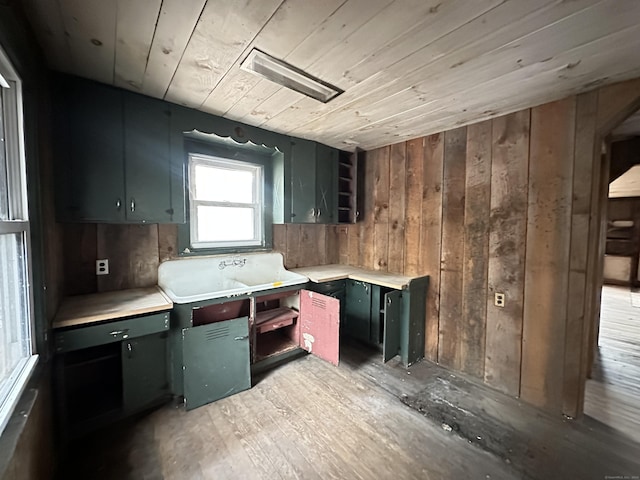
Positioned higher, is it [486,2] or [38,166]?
[486,2]

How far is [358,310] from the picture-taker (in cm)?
302

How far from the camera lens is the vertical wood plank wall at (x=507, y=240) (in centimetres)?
185

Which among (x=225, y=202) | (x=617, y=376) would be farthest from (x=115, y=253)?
(x=617, y=376)

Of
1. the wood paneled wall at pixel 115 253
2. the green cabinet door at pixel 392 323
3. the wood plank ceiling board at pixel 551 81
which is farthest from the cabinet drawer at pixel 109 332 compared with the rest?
the wood plank ceiling board at pixel 551 81

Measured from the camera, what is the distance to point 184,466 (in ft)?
4.87

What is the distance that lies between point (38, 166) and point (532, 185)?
3.00m

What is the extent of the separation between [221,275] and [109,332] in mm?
1048

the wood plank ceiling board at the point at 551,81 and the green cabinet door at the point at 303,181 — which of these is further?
the green cabinet door at the point at 303,181

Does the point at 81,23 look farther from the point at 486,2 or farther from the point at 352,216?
the point at 352,216

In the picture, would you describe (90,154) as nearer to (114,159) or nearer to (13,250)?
(114,159)

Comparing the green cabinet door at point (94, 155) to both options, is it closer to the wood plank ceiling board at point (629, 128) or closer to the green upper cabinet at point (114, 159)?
the green upper cabinet at point (114, 159)

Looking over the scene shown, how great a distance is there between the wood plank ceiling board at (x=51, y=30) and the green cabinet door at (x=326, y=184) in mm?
1980

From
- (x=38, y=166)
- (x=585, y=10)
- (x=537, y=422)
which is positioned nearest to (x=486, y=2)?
(x=585, y=10)

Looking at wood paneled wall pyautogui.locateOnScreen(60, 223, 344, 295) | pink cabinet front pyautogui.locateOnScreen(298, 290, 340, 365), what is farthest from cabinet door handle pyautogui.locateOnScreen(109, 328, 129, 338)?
pink cabinet front pyautogui.locateOnScreen(298, 290, 340, 365)
